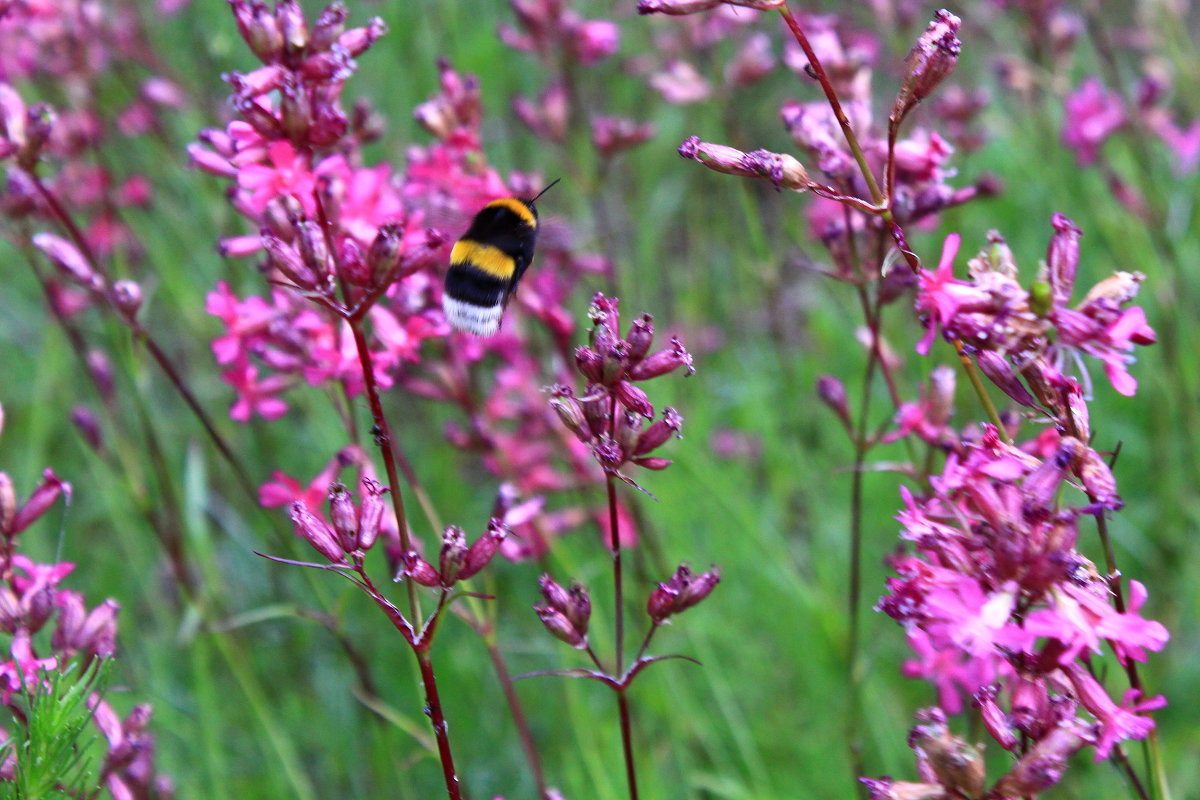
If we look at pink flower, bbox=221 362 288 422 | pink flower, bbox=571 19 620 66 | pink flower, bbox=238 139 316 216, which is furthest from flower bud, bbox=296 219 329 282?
pink flower, bbox=571 19 620 66

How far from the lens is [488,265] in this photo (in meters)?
2.07

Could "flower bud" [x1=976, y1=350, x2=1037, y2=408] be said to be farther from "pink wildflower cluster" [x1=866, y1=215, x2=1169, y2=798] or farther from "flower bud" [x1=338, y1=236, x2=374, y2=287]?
"flower bud" [x1=338, y1=236, x2=374, y2=287]

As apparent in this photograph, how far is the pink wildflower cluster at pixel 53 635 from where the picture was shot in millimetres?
1531

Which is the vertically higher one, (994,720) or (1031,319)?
(1031,319)

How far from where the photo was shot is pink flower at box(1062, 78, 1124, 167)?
148 inches

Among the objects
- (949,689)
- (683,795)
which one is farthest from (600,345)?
(683,795)

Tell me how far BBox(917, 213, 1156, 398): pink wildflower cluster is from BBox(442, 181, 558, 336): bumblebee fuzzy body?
89 cm

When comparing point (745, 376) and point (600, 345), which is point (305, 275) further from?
point (745, 376)

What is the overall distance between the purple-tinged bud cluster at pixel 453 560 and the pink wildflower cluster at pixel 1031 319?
2.16 feet

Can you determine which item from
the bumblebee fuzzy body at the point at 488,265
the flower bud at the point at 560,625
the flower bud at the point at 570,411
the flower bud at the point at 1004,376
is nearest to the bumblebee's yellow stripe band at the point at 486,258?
the bumblebee fuzzy body at the point at 488,265

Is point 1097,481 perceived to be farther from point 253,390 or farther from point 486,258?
point 253,390

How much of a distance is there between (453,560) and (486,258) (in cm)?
75

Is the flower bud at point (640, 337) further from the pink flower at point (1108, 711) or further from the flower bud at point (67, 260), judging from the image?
the flower bud at point (67, 260)

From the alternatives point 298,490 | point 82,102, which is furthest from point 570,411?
point 82,102
